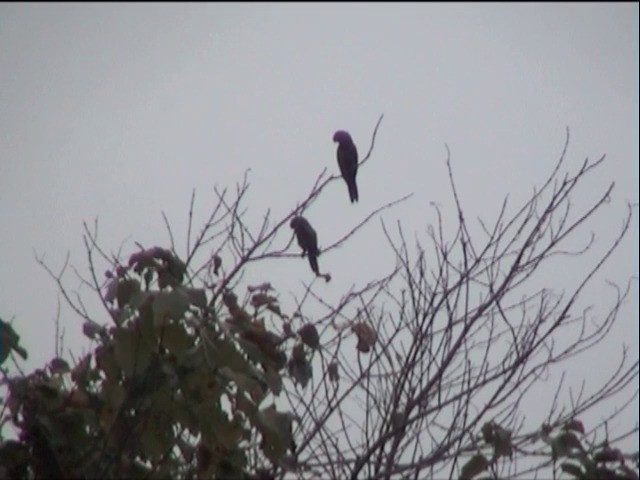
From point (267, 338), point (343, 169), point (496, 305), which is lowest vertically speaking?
point (267, 338)

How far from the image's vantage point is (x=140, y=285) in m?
1.84

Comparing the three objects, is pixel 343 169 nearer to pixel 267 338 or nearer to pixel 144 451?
pixel 267 338

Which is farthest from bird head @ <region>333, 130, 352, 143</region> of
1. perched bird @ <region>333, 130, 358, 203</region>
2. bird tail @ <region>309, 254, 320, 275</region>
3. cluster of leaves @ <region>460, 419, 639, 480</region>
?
cluster of leaves @ <region>460, 419, 639, 480</region>

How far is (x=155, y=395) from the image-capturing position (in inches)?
70.9

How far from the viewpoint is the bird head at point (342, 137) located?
2941 mm

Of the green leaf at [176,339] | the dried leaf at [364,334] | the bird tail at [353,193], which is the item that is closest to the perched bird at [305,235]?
the dried leaf at [364,334]

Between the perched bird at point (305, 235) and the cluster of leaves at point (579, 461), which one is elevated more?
the perched bird at point (305, 235)

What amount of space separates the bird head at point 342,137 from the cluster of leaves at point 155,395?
A: 1101 mm

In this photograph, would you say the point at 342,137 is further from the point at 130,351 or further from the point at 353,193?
the point at 130,351

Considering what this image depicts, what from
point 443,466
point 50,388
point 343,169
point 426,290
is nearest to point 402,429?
point 443,466

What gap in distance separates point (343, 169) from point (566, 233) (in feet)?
2.65

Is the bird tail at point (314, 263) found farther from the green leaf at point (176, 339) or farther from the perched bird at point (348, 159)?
the green leaf at point (176, 339)

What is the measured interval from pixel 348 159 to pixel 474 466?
4.24ft

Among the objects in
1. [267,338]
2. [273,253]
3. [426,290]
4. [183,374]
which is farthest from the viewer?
[426,290]
